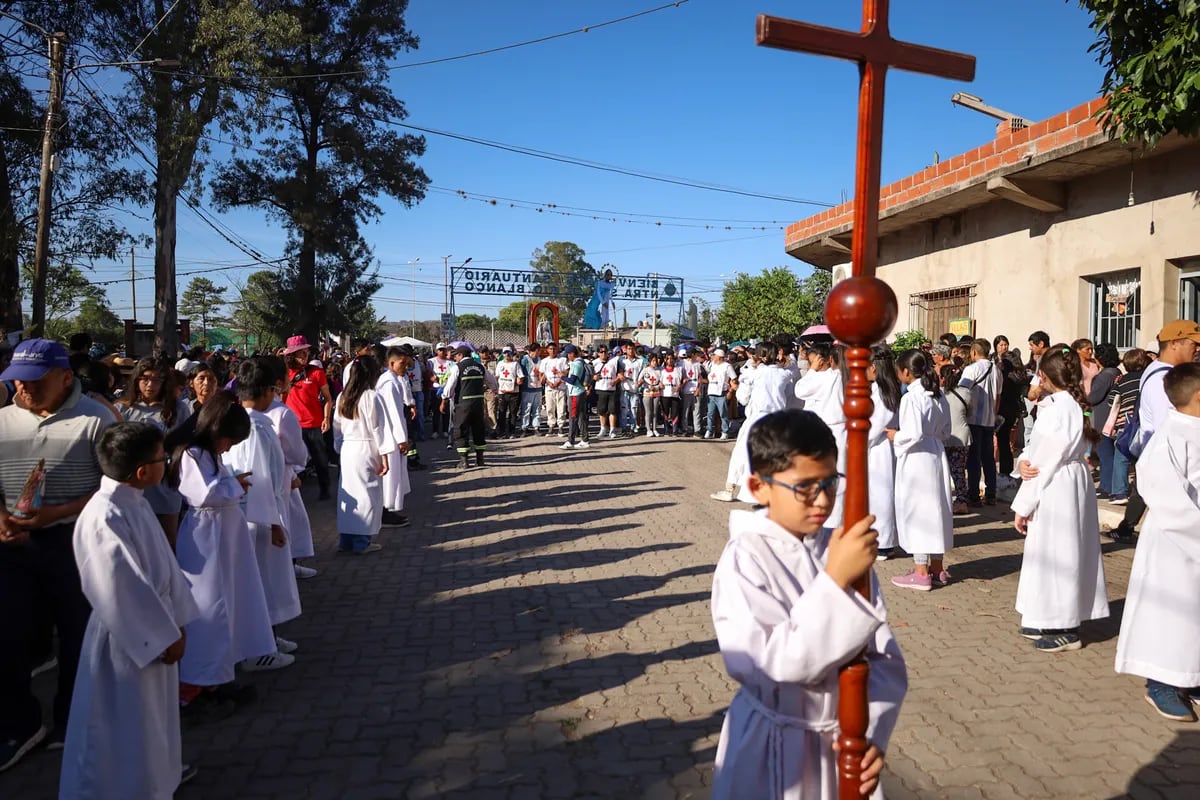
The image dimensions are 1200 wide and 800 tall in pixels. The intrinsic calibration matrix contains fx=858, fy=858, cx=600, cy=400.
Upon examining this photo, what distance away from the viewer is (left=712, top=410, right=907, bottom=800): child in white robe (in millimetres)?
2211

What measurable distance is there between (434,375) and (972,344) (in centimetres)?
1177

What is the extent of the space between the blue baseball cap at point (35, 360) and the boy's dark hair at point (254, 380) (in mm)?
1640

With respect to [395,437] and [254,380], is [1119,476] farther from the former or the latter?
[254,380]

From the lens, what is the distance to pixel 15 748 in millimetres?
4051

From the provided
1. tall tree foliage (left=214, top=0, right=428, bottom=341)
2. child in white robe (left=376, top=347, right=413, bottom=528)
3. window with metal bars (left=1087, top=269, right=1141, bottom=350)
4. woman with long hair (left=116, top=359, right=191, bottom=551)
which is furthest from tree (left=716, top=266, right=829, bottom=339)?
woman with long hair (left=116, top=359, right=191, bottom=551)

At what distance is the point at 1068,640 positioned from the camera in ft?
18.1

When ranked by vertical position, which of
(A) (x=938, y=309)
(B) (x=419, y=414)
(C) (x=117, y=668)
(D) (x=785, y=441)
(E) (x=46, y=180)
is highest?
(E) (x=46, y=180)

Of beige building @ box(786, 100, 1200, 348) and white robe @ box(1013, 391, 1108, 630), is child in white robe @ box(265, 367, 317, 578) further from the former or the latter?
beige building @ box(786, 100, 1200, 348)

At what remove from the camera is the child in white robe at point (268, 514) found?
5.27 m

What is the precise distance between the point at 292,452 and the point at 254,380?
2.23ft

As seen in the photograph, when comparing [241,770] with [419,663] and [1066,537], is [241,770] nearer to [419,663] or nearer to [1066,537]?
[419,663]

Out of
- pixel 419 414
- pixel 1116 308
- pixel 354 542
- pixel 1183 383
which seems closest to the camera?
pixel 1183 383

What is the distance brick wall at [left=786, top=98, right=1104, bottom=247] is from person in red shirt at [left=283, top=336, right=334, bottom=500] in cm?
730

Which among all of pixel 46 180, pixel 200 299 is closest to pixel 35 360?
pixel 46 180
